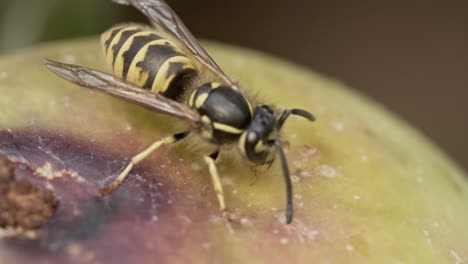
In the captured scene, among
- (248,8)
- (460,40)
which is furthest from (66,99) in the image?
(460,40)

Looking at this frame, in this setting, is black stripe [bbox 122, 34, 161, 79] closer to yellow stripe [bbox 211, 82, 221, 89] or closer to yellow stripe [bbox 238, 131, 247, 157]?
yellow stripe [bbox 211, 82, 221, 89]

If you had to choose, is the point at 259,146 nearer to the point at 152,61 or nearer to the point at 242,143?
the point at 242,143

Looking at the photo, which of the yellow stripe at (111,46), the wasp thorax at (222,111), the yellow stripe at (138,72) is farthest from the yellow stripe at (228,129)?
the yellow stripe at (111,46)

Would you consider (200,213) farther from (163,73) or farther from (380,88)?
(380,88)

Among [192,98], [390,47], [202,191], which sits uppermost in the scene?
[192,98]

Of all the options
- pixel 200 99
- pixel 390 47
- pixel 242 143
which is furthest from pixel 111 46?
pixel 390 47

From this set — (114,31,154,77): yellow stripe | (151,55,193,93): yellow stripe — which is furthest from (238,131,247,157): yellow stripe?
(114,31,154,77): yellow stripe
